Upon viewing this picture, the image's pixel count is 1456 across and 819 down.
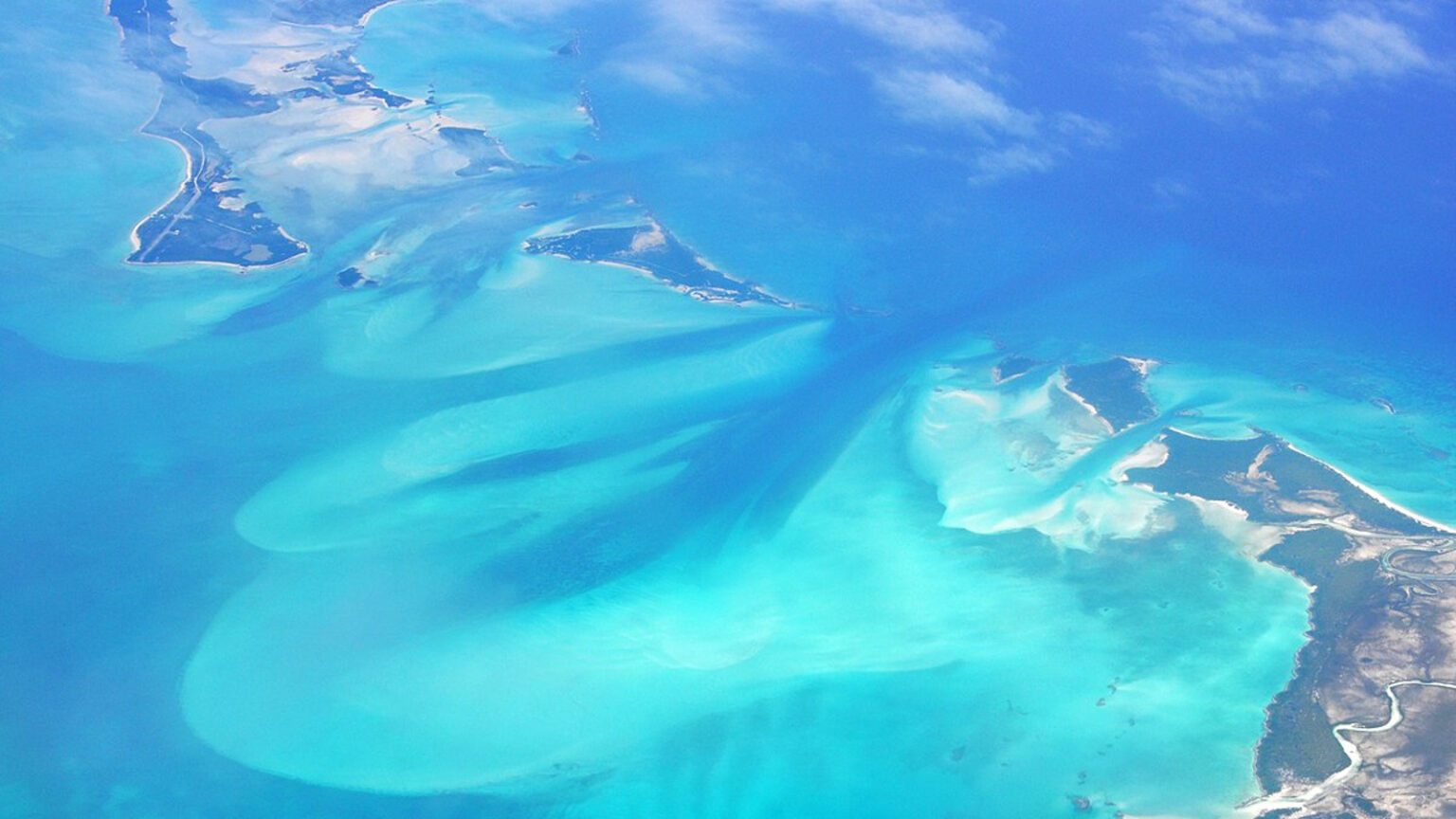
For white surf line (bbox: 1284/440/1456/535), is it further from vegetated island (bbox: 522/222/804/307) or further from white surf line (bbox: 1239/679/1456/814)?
vegetated island (bbox: 522/222/804/307)

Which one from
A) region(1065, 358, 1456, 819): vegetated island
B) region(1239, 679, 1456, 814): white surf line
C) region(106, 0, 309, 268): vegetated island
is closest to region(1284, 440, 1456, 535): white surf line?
region(1065, 358, 1456, 819): vegetated island

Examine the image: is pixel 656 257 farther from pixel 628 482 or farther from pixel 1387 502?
pixel 1387 502

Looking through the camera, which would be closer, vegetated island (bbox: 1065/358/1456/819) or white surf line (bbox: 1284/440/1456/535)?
vegetated island (bbox: 1065/358/1456/819)

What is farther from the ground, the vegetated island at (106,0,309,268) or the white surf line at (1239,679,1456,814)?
the vegetated island at (106,0,309,268)

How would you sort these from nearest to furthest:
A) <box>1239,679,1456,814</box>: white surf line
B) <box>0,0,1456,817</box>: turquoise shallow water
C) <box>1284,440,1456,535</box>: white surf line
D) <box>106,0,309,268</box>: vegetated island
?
<box>1239,679,1456,814</box>: white surf line → <box>0,0,1456,817</box>: turquoise shallow water → <box>1284,440,1456,535</box>: white surf line → <box>106,0,309,268</box>: vegetated island

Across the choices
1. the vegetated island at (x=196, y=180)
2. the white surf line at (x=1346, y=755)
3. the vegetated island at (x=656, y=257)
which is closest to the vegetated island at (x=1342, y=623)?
the white surf line at (x=1346, y=755)

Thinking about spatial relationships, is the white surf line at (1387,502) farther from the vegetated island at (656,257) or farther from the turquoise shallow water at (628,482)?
the vegetated island at (656,257)

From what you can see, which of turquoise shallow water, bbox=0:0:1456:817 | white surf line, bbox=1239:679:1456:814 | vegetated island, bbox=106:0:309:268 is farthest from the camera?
vegetated island, bbox=106:0:309:268
